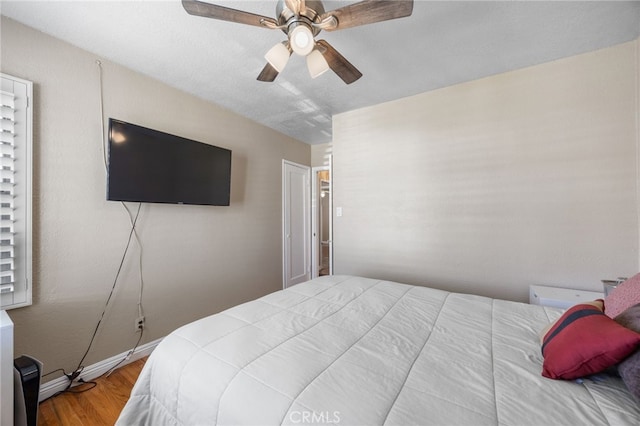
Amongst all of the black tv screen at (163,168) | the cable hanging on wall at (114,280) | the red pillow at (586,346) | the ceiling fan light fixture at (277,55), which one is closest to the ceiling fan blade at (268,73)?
the ceiling fan light fixture at (277,55)

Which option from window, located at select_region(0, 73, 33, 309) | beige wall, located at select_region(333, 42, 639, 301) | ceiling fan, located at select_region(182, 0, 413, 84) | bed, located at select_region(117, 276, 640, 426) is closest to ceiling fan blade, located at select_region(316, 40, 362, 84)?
ceiling fan, located at select_region(182, 0, 413, 84)

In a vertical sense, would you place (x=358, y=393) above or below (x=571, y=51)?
below

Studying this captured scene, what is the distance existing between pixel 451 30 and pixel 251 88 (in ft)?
5.75

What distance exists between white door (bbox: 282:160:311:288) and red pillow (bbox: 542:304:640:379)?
3237 mm

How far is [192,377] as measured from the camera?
934 mm

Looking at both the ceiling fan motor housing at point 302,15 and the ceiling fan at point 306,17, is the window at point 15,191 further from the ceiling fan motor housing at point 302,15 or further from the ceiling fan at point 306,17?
the ceiling fan motor housing at point 302,15

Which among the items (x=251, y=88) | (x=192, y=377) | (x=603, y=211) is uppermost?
(x=251, y=88)

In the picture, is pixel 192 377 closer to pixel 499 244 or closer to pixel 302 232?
pixel 499 244

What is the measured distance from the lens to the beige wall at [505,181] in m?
1.90

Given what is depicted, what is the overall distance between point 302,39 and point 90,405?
2.66 meters

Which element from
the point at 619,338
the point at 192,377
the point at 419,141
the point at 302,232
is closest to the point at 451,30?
the point at 419,141

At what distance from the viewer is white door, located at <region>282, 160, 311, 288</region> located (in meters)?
3.83

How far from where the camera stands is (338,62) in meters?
1.58

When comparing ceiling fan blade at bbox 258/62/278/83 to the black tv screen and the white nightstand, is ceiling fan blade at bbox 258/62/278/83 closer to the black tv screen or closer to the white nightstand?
the black tv screen
